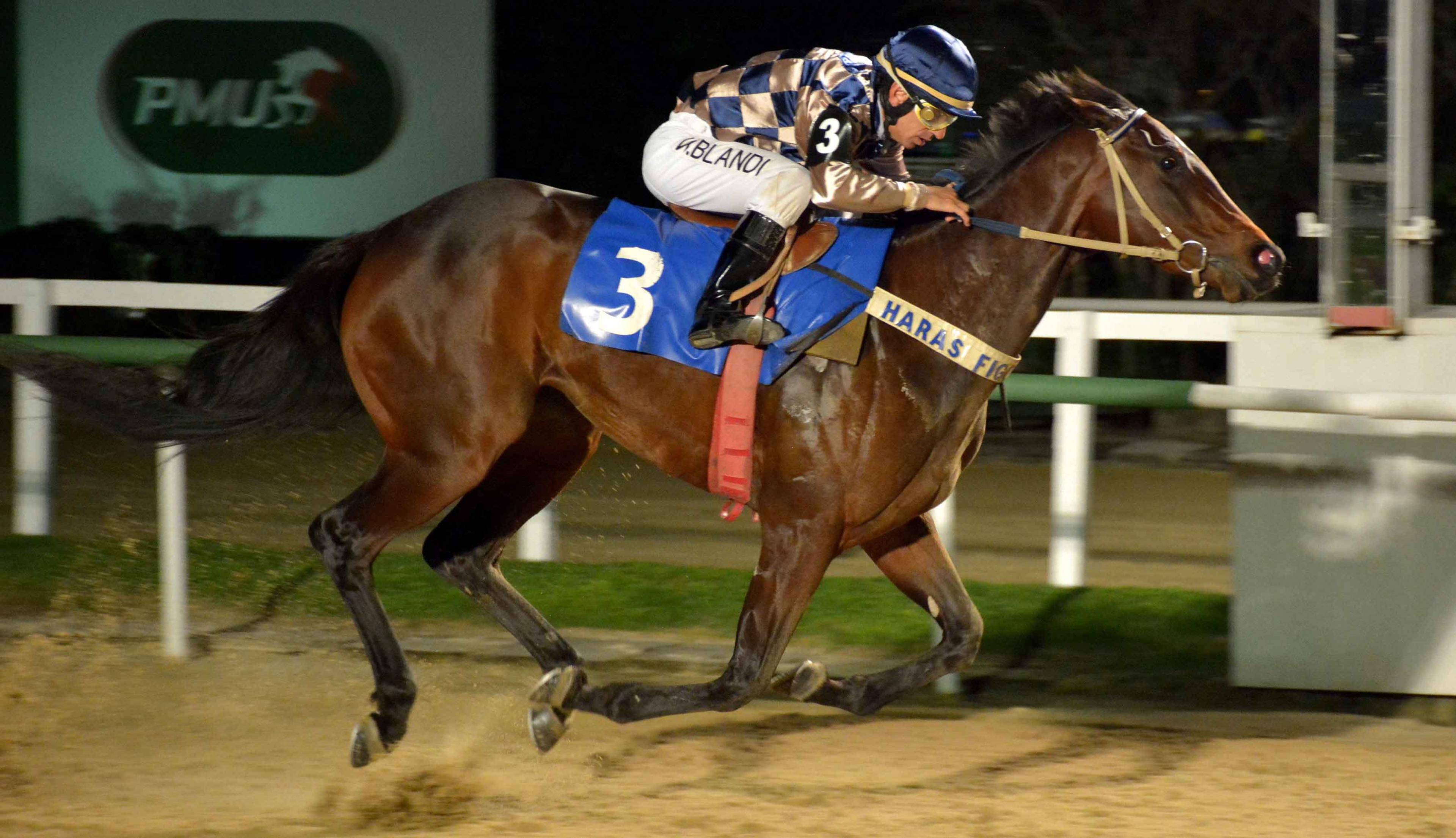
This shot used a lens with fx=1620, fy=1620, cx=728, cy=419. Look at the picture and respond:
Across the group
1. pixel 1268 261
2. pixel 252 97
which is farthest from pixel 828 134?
pixel 252 97

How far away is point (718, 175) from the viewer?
3.69 meters

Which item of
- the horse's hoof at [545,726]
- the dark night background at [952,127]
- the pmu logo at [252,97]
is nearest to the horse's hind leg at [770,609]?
the horse's hoof at [545,726]

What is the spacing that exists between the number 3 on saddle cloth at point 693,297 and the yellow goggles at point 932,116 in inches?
10.7

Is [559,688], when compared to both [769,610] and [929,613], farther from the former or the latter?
[929,613]

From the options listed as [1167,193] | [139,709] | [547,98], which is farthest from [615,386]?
[547,98]

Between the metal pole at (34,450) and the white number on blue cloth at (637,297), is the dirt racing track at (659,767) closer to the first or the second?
the white number on blue cloth at (637,297)

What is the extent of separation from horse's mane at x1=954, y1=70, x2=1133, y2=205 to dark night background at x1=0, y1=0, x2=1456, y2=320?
8.40 ft

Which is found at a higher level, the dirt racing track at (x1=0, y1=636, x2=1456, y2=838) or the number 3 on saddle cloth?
the number 3 on saddle cloth

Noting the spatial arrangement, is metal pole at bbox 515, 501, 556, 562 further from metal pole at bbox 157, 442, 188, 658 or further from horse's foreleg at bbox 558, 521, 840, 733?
horse's foreleg at bbox 558, 521, 840, 733

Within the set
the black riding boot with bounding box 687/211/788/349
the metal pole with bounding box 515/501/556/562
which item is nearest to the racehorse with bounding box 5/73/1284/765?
the black riding boot with bounding box 687/211/788/349

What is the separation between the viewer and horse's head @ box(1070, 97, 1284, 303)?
3.45m

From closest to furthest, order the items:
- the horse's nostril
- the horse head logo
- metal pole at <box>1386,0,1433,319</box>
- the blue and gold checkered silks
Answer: the horse's nostril → the blue and gold checkered silks → metal pole at <box>1386,0,1433,319</box> → the horse head logo

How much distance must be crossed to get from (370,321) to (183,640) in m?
1.50

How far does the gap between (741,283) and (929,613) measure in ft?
3.15
